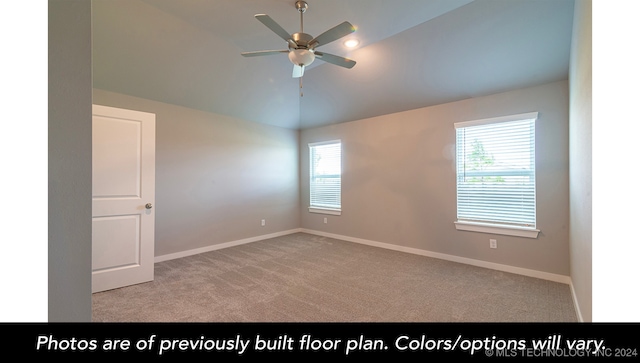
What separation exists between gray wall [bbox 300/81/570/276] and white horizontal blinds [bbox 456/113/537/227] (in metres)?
0.10

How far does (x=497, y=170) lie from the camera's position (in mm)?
3418

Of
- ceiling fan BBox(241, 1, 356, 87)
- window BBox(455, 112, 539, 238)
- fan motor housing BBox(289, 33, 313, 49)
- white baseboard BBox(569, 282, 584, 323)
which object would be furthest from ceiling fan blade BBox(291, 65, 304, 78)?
white baseboard BBox(569, 282, 584, 323)

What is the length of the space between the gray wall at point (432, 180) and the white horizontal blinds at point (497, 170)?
0.10 meters

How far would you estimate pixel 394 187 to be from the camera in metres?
4.40

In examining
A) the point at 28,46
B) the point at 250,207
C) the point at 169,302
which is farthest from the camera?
the point at 250,207

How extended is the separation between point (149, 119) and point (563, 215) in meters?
5.27

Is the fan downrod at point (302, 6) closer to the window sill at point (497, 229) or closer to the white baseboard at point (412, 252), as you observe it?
the window sill at point (497, 229)

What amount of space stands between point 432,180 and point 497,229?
3.58ft

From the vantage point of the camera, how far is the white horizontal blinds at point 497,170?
3188mm

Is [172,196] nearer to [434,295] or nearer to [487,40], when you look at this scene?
[434,295]

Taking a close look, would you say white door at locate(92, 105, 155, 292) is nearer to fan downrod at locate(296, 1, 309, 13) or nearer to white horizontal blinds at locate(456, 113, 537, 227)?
fan downrod at locate(296, 1, 309, 13)

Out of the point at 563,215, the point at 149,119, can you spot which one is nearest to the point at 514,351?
the point at 563,215

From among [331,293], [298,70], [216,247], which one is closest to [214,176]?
[216,247]

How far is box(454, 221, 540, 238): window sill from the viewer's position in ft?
10.3
